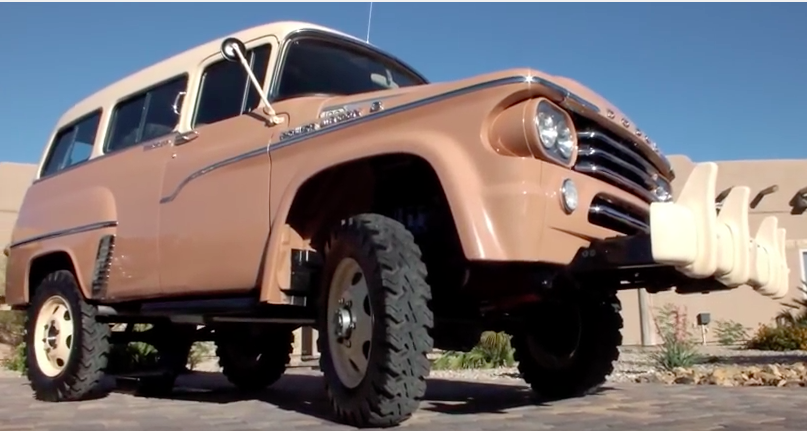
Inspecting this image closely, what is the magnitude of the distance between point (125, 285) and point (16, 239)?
1.70 m

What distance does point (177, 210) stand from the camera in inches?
189

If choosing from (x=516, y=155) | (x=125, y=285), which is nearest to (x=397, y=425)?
(x=516, y=155)

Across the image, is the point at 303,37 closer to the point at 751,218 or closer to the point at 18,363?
the point at 18,363

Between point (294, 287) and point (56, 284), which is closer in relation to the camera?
point (294, 287)

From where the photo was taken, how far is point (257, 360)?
6488 mm

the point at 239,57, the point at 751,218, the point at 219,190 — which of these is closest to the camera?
the point at 239,57

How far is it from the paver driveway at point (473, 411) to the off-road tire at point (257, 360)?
0.63 metres

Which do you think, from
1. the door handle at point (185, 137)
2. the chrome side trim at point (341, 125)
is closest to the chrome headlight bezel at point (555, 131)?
the chrome side trim at point (341, 125)

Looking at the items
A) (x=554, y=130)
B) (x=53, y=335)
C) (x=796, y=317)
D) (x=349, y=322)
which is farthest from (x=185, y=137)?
(x=796, y=317)

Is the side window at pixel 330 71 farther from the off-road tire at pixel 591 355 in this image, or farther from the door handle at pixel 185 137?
the off-road tire at pixel 591 355

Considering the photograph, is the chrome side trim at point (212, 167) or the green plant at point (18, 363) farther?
the green plant at point (18, 363)

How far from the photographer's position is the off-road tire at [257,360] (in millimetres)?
6441

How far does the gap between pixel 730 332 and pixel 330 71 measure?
14.1 meters

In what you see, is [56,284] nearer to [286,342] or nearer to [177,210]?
[177,210]
